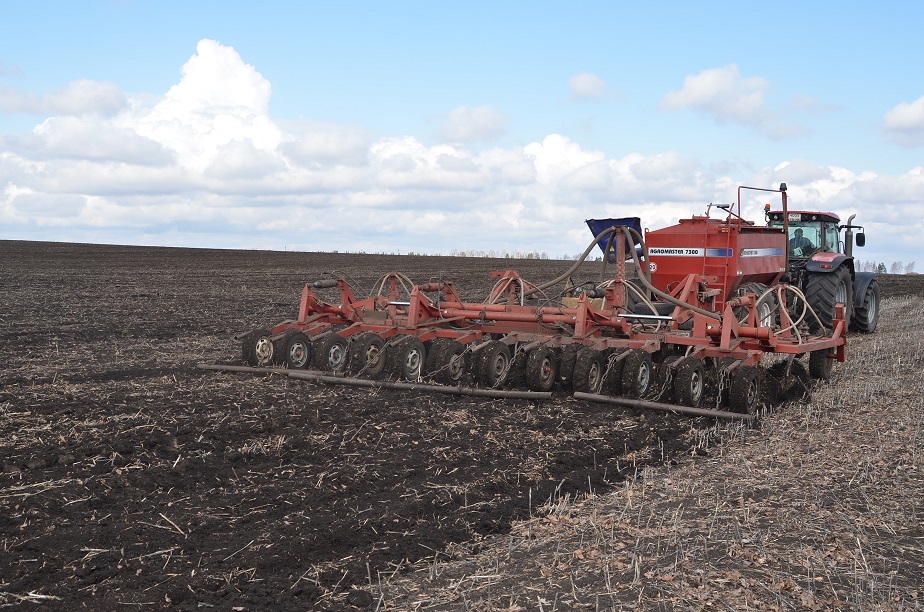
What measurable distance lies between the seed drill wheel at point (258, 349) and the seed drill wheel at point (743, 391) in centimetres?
509

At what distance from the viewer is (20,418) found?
763 cm

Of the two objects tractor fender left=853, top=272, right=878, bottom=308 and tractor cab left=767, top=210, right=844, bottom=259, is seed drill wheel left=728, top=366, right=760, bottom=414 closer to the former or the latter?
tractor cab left=767, top=210, right=844, bottom=259

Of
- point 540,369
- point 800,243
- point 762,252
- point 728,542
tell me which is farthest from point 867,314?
point 728,542

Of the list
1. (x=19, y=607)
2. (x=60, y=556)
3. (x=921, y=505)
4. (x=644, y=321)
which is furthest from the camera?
(x=644, y=321)

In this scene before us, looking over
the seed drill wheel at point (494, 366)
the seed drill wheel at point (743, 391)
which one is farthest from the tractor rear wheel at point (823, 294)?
the seed drill wheel at point (494, 366)

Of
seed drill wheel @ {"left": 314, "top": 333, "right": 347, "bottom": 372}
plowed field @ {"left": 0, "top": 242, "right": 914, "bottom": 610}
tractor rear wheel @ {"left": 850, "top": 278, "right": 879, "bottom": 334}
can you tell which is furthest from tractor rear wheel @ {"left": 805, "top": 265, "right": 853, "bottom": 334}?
seed drill wheel @ {"left": 314, "top": 333, "right": 347, "bottom": 372}

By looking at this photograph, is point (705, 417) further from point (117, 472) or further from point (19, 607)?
point (19, 607)

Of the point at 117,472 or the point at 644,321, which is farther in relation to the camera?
the point at 644,321

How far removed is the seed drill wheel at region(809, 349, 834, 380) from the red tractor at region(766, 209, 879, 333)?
3.20 m

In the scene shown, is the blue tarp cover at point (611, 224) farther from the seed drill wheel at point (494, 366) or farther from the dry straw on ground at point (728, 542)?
the dry straw on ground at point (728, 542)

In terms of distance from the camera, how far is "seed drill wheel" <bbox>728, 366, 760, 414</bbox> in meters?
8.71

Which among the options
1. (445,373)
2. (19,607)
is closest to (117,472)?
(19,607)

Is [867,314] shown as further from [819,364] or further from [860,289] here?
[819,364]

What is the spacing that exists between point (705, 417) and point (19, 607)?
6.33 metres
